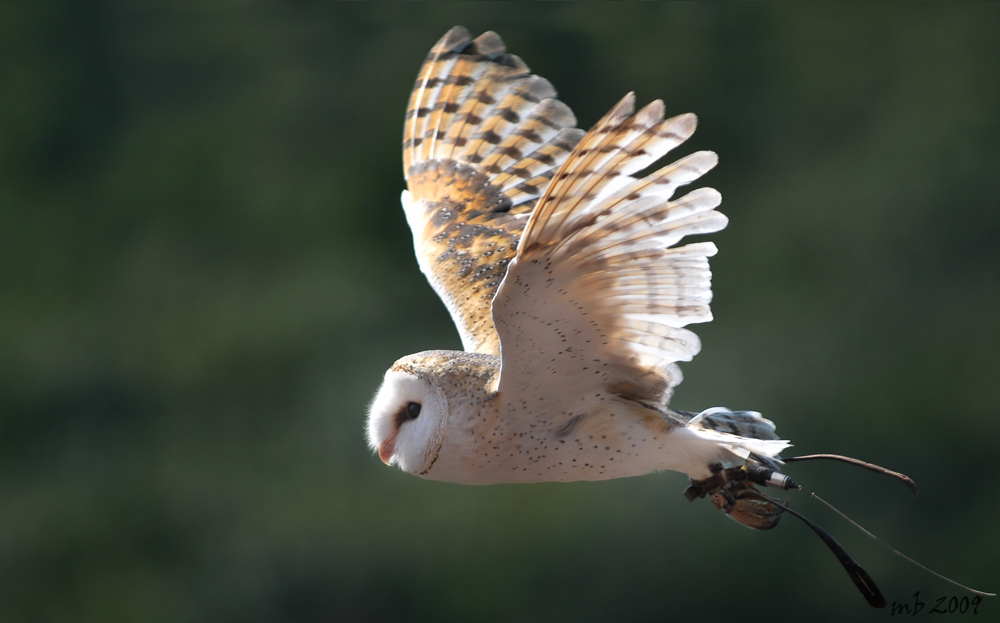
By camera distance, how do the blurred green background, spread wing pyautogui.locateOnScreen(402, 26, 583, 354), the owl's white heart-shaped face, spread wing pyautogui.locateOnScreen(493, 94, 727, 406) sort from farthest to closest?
the blurred green background < spread wing pyautogui.locateOnScreen(402, 26, 583, 354) < the owl's white heart-shaped face < spread wing pyautogui.locateOnScreen(493, 94, 727, 406)

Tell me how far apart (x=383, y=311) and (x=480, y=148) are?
9.85m

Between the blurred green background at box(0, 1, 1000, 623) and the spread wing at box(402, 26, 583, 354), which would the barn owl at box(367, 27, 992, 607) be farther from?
the blurred green background at box(0, 1, 1000, 623)

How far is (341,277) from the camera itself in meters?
13.5

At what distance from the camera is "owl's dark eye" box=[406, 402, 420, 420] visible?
1.96 meters

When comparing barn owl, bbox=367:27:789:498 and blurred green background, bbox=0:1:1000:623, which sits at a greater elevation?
barn owl, bbox=367:27:789:498

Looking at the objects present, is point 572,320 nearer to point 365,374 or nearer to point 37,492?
point 365,374

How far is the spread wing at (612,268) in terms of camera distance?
156cm

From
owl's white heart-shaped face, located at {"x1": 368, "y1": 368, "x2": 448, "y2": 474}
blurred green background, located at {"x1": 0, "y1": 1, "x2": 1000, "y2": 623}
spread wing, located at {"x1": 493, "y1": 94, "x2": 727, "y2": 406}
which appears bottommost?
blurred green background, located at {"x1": 0, "y1": 1, "x2": 1000, "y2": 623}

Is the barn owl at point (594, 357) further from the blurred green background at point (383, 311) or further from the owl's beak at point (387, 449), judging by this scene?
the blurred green background at point (383, 311)

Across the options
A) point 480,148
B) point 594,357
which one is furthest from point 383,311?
point 594,357

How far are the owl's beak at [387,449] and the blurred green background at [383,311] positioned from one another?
8277mm

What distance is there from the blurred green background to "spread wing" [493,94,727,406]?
8.35m

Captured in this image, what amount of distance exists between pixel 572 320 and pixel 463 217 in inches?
37.6

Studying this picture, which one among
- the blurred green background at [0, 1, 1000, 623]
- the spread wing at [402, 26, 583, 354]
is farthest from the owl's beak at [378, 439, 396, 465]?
the blurred green background at [0, 1, 1000, 623]
